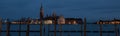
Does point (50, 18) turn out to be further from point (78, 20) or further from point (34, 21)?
point (78, 20)

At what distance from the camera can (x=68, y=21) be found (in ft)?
285

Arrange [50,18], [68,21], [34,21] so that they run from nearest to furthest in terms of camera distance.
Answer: [50,18] → [34,21] → [68,21]

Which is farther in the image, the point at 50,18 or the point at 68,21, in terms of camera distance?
the point at 68,21

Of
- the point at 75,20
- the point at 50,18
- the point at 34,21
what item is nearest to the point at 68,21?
the point at 75,20

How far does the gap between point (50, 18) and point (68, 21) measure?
17.4 m

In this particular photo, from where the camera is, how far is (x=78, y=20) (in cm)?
8819

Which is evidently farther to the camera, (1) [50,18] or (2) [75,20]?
(2) [75,20]

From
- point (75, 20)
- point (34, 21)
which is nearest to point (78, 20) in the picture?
point (75, 20)

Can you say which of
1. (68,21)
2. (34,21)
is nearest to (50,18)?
(34,21)

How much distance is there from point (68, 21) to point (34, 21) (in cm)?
1212

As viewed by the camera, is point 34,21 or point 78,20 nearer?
point 34,21

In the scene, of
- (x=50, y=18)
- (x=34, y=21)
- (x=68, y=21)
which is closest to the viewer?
(x=50, y=18)

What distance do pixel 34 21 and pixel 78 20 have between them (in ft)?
50.3

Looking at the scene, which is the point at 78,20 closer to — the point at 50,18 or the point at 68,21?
the point at 68,21
